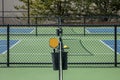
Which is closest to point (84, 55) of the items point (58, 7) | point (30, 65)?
point (30, 65)

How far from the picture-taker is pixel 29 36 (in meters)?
20.7

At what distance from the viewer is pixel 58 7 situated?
3609 centimetres

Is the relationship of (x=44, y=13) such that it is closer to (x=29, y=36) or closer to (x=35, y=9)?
(x=35, y=9)
